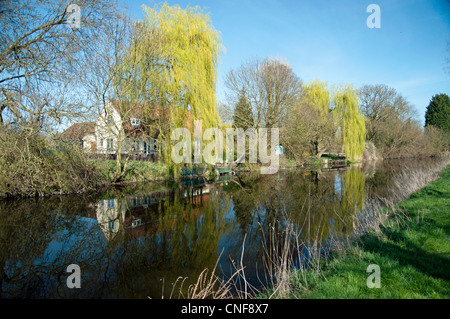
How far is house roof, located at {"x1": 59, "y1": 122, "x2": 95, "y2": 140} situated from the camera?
10.0 meters

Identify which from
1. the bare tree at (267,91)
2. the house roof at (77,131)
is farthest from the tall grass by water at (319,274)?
the bare tree at (267,91)

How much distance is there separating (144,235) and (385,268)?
4.82 m

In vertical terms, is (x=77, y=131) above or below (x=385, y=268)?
above

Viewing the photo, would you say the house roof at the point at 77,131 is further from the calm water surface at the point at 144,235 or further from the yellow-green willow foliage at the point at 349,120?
the yellow-green willow foliage at the point at 349,120

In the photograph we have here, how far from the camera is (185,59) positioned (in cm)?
1260

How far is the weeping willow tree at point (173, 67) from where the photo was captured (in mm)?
12109

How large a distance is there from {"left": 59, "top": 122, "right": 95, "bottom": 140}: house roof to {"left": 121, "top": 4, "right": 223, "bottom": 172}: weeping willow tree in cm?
250

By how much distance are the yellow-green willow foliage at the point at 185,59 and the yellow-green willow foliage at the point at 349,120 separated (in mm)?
17927

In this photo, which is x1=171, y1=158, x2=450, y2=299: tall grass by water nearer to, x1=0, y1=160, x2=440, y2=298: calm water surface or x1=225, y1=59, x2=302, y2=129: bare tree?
x1=0, y1=160, x2=440, y2=298: calm water surface

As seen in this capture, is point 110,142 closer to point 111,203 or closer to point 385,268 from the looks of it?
point 111,203

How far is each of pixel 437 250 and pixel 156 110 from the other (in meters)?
11.7

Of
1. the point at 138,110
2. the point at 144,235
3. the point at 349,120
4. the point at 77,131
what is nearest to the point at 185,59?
the point at 138,110
